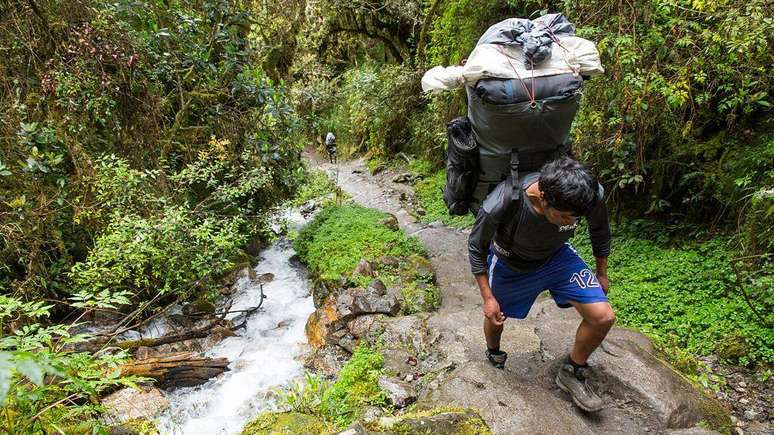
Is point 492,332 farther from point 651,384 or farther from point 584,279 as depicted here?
point 651,384

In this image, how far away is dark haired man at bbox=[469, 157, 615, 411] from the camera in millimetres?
2297

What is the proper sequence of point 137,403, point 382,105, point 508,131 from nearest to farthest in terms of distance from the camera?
point 508,131 → point 137,403 → point 382,105

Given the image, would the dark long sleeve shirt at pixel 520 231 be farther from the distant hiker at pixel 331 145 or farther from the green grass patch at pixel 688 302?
the distant hiker at pixel 331 145

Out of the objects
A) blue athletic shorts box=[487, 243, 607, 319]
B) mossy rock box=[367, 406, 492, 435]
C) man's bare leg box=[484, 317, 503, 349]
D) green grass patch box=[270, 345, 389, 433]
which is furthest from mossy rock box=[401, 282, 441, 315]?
mossy rock box=[367, 406, 492, 435]

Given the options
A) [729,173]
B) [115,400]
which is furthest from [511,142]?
[115,400]

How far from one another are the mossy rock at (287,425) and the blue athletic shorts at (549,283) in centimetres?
151

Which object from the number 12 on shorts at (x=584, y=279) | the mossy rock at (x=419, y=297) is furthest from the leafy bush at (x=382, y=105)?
the number 12 on shorts at (x=584, y=279)

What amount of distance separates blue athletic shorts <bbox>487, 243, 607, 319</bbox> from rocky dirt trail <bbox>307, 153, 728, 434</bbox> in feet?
1.96

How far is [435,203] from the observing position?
9.51 meters

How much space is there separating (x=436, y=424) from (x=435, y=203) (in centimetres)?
736

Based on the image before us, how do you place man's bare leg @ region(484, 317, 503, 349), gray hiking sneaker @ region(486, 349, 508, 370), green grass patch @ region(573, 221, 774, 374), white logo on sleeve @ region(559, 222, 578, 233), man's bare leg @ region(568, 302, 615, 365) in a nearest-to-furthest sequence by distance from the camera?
white logo on sleeve @ region(559, 222, 578, 233) < man's bare leg @ region(568, 302, 615, 365) < man's bare leg @ region(484, 317, 503, 349) < gray hiking sneaker @ region(486, 349, 508, 370) < green grass patch @ region(573, 221, 774, 374)

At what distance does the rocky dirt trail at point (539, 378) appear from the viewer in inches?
112

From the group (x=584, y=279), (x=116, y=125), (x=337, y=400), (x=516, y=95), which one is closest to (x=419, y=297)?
(x=337, y=400)

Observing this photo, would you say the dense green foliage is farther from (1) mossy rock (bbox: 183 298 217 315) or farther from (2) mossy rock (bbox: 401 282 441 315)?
(2) mossy rock (bbox: 401 282 441 315)
